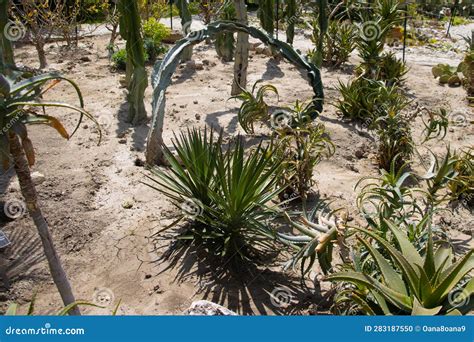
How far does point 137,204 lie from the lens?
4152mm

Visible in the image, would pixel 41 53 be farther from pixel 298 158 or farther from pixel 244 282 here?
pixel 244 282

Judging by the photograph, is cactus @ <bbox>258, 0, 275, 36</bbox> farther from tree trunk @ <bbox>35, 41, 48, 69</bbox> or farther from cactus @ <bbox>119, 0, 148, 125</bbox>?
tree trunk @ <bbox>35, 41, 48, 69</bbox>

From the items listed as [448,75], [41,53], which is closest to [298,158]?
[448,75]

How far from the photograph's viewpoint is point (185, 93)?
6.77 meters

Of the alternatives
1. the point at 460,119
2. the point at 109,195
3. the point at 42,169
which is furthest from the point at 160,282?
the point at 460,119

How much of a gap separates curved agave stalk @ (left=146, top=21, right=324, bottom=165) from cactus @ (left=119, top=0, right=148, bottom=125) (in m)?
0.76

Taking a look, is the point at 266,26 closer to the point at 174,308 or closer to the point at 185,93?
the point at 185,93

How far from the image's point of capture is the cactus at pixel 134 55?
18.4ft

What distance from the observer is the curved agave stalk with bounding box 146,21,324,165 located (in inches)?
180

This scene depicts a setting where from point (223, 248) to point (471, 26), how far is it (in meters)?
10.4

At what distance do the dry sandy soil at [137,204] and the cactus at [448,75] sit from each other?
0.17 metres

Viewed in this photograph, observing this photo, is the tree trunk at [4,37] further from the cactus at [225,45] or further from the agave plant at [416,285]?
the agave plant at [416,285]

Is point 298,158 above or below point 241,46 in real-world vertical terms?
below

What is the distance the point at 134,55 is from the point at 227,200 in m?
3.01
